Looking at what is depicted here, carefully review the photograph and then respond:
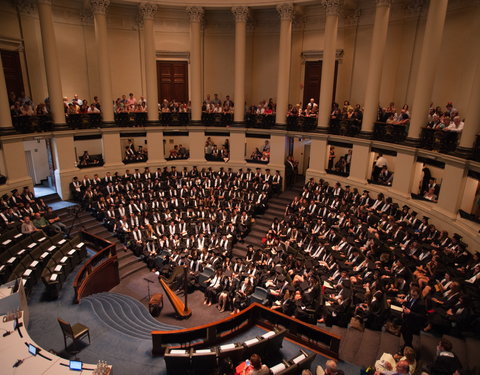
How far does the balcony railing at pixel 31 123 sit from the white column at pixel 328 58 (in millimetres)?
15692

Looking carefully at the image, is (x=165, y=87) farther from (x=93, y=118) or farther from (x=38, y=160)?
(x=38, y=160)

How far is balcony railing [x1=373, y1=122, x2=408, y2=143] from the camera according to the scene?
679 inches

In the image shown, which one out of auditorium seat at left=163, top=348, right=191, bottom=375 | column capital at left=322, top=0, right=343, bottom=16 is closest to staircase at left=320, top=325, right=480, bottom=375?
auditorium seat at left=163, top=348, right=191, bottom=375

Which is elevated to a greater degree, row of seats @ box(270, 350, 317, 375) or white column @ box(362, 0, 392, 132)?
white column @ box(362, 0, 392, 132)

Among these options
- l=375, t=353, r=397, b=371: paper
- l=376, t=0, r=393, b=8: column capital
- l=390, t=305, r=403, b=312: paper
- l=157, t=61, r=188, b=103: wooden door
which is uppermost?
l=376, t=0, r=393, b=8: column capital

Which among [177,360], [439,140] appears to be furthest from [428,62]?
[177,360]

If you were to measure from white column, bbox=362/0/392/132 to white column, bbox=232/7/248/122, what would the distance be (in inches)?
315

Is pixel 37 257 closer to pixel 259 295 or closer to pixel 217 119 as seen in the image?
pixel 259 295

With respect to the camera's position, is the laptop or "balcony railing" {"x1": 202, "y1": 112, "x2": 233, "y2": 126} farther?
"balcony railing" {"x1": 202, "y1": 112, "x2": 233, "y2": 126}

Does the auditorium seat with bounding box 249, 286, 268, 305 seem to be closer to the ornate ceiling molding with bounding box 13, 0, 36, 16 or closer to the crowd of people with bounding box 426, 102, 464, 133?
A: the crowd of people with bounding box 426, 102, 464, 133

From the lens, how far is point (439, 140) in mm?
15094

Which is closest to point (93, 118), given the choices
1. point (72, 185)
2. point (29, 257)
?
point (72, 185)

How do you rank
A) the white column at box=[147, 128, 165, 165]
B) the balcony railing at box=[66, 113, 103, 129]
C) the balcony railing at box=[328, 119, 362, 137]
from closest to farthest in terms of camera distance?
the balcony railing at box=[328, 119, 362, 137] → the balcony railing at box=[66, 113, 103, 129] → the white column at box=[147, 128, 165, 165]

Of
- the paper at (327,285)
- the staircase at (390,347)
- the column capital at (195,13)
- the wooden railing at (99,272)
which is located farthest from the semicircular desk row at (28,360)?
the column capital at (195,13)
